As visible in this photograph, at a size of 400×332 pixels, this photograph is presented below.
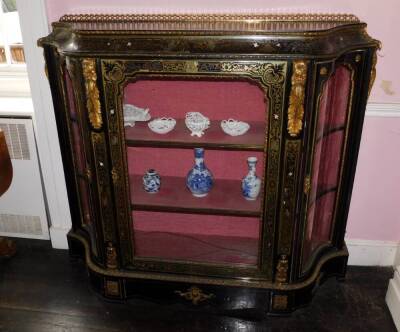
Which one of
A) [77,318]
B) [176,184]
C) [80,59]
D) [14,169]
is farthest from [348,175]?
[14,169]

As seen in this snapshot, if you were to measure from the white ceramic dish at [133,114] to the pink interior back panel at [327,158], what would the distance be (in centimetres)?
94

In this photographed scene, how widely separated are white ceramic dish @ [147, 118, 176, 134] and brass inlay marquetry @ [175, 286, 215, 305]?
0.90m

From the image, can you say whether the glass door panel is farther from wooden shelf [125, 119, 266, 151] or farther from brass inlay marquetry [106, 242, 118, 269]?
brass inlay marquetry [106, 242, 118, 269]

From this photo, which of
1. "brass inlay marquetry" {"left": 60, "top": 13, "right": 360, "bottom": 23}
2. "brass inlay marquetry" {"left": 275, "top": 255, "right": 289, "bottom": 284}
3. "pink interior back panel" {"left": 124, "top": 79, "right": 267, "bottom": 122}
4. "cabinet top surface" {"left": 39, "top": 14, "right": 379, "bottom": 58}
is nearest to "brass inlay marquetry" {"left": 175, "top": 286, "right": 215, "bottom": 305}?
"brass inlay marquetry" {"left": 275, "top": 255, "right": 289, "bottom": 284}

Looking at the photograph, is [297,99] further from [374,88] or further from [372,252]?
[372,252]

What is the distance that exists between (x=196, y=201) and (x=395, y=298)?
4.15 ft

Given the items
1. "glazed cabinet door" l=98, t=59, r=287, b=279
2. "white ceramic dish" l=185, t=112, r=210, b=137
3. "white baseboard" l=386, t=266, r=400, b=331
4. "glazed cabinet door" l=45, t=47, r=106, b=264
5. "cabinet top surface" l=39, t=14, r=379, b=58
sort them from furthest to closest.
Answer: "white baseboard" l=386, t=266, r=400, b=331 → "white ceramic dish" l=185, t=112, r=210, b=137 → "glazed cabinet door" l=45, t=47, r=106, b=264 → "glazed cabinet door" l=98, t=59, r=287, b=279 → "cabinet top surface" l=39, t=14, r=379, b=58

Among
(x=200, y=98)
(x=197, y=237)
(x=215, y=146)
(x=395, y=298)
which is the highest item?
(x=200, y=98)

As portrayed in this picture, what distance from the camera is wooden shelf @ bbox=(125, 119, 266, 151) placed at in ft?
7.42

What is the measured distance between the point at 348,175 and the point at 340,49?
0.74 m

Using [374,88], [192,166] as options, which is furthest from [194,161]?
[374,88]

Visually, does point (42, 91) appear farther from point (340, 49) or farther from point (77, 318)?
point (340, 49)

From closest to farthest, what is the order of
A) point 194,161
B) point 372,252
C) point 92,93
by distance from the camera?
point 92,93 → point 194,161 → point 372,252

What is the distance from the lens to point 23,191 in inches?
122
